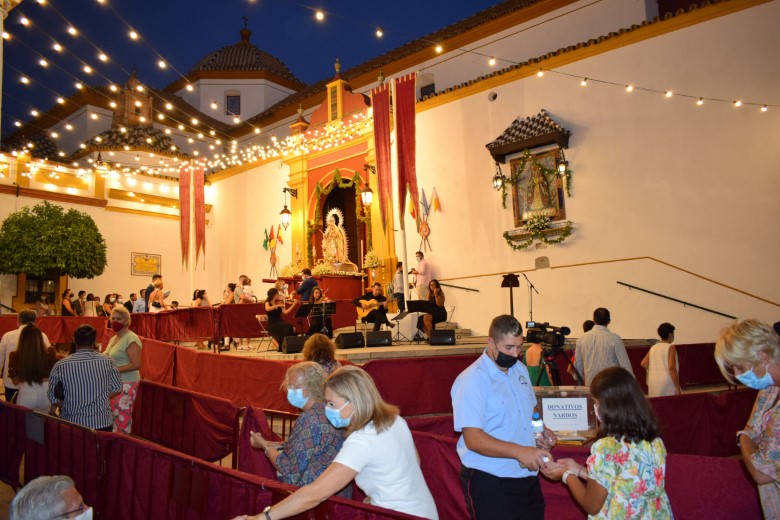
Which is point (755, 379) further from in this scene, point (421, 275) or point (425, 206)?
point (425, 206)

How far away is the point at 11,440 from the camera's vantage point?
17.2 ft

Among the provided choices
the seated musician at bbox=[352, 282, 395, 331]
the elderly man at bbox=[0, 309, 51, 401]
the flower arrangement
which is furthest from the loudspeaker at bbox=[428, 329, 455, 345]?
the elderly man at bbox=[0, 309, 51, 401]

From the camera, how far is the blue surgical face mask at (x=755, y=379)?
8.99 ft

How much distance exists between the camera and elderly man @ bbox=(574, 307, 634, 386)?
6.39m

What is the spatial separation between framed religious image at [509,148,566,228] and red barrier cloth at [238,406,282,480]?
9.98 m

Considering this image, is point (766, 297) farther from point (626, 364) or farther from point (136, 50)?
point (136, 50)

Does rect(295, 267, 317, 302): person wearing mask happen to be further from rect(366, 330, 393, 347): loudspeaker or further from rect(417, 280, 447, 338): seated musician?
rect(417, 280, 447, 338): seated musician

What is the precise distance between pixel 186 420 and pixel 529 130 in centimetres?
1049

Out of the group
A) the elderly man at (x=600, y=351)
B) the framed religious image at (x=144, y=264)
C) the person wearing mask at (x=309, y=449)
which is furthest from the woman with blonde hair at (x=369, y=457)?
the framed religious image at (x=144, y=264)

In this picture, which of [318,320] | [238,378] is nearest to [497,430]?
[238,378]

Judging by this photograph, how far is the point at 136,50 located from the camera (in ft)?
75.2

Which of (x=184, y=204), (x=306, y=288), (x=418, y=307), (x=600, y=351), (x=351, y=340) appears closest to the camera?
(x=600, y=351)

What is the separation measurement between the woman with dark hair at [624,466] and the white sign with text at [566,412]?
1231 mm

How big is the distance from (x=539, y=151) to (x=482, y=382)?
11.5 meters
